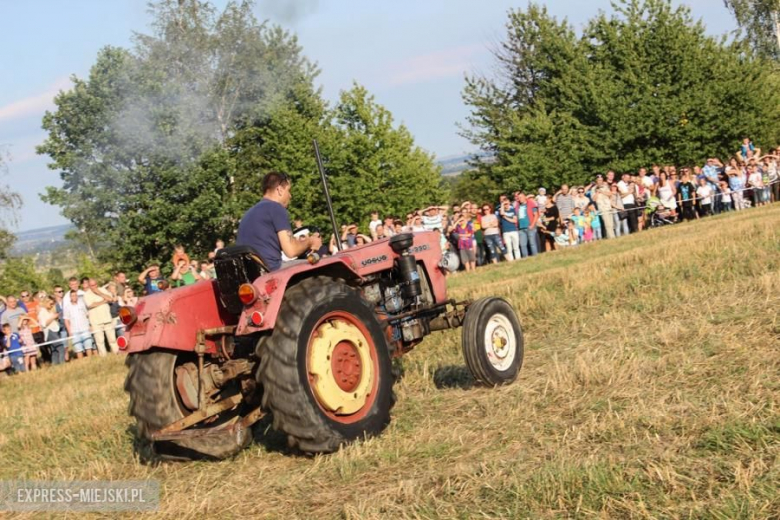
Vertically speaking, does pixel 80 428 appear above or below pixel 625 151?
below

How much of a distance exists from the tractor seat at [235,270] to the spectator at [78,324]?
10395 mm

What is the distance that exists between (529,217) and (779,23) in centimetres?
3544

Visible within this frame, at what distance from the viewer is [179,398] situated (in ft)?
19.5

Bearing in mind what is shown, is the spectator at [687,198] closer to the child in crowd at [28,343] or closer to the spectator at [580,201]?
the spectator at [580,201]

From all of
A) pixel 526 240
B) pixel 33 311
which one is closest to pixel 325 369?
pixel 33 311

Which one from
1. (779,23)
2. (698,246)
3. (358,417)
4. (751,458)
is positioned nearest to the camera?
(751,458)

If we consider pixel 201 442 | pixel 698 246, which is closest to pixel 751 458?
pixel 201 442

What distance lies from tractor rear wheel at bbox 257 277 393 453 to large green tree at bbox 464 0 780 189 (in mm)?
28340

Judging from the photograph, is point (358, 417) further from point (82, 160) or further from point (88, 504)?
point (82, 160)

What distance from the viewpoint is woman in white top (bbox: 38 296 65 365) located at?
50.1 ft

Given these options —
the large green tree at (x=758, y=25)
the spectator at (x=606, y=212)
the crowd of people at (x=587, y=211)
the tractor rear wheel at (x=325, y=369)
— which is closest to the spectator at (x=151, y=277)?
the crowd of people at (x=587, y=211)

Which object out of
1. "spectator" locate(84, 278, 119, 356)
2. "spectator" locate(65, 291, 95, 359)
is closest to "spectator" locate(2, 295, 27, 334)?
"spectator" locate(65, 291, 95, 359)

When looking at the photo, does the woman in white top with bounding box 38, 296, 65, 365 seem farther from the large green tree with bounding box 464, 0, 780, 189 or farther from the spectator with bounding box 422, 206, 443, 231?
the large green tree with bounding box 464, 0, 780, 189

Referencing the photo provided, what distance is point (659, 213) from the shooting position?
21078 mm
